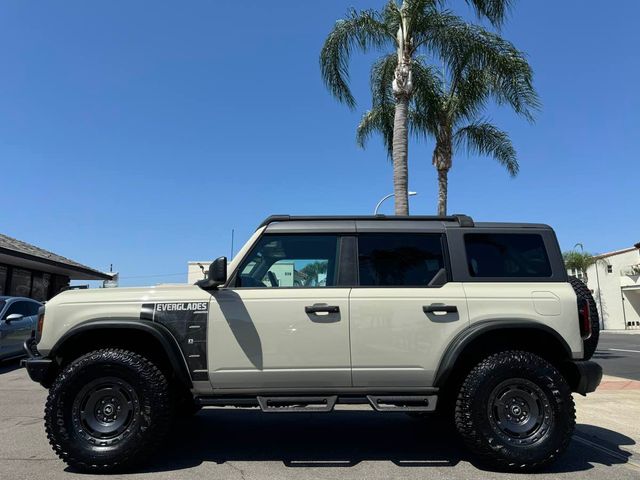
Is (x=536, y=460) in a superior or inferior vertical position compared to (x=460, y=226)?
inferior

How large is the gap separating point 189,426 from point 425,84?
11388 millimetres

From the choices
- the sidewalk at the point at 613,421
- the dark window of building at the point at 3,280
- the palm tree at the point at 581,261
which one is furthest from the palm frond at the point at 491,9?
the palm tree at the point at 581,261

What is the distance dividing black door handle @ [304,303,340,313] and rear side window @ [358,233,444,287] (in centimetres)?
39

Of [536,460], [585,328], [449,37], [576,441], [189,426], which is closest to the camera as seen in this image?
[536,460]

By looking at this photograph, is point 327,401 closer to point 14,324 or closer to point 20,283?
point 14,324

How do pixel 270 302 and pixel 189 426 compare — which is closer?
pixel 270 302

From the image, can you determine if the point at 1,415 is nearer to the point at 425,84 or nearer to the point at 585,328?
the point at 585,328

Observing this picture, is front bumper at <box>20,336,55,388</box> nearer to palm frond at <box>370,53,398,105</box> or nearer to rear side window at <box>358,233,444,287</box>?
rear side window at <box>358,233,444,287</box>

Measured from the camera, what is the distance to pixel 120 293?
183 inches

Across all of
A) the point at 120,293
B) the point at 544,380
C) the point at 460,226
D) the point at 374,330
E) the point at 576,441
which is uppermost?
the point at 460,226

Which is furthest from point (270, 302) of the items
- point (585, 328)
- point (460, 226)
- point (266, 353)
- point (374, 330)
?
point (585, 328)

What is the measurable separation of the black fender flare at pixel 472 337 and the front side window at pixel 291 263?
1212mm

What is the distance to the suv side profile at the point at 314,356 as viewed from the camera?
14.5ft

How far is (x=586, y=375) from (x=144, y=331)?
393cm
